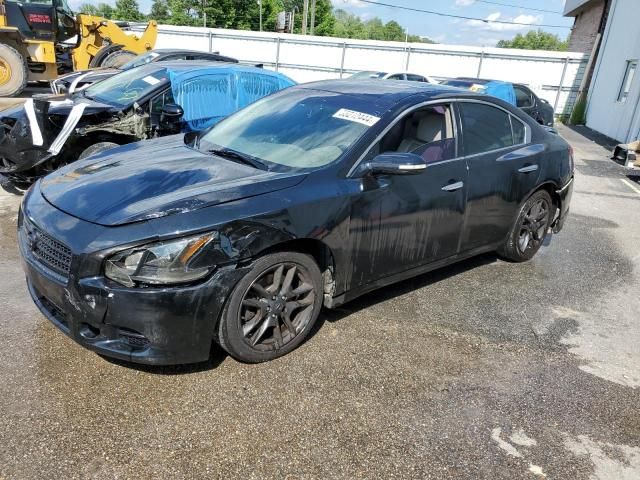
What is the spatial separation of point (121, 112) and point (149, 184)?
3500mm

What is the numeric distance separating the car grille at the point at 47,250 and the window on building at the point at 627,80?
1634 cm

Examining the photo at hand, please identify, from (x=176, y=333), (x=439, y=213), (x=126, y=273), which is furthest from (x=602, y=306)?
(x=126, y=273)

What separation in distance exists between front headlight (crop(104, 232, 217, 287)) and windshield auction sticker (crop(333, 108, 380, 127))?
147 centimetres

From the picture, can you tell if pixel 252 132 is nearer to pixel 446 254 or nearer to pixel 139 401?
pixel 446 254

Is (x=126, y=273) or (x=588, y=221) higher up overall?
(x=126, y=273)

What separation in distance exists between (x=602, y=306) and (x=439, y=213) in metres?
1.75

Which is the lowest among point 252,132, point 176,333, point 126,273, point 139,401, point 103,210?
point 139,401

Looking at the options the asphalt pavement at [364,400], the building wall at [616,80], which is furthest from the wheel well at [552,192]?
the building wall at [616,80]

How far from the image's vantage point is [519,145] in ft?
14.8

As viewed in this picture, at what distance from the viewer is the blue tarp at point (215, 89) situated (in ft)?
21.3

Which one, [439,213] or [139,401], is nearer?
[139,401]

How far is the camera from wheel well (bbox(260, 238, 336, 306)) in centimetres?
302

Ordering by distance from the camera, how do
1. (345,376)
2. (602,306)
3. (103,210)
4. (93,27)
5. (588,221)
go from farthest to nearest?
(93,27)
(588,221)
(602,306)
(345,376)
(103,210)

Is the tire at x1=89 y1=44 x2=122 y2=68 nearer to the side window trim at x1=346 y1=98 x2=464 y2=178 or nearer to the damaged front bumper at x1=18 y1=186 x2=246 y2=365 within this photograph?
the side window trim at x1=346 y1=98 x2=464 y2=178
